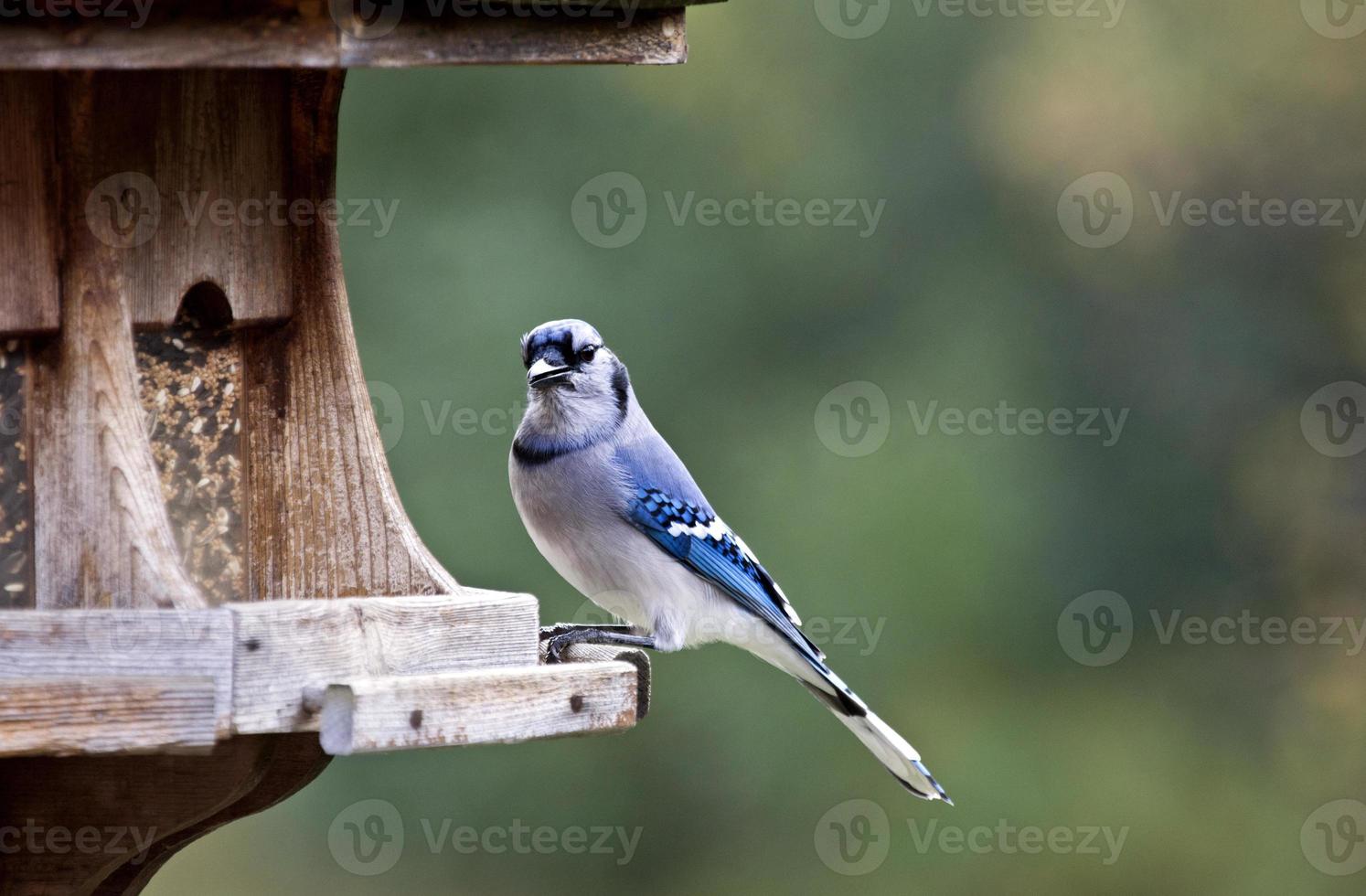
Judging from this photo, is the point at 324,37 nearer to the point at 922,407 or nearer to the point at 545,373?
the point at 545,373

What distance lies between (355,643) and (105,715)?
1.51 ft

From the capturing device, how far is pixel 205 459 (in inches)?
128

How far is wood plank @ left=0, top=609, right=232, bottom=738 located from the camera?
263 centimetres

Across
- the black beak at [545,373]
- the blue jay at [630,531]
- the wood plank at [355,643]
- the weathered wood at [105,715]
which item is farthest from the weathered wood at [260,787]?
the black beak at [545,373]

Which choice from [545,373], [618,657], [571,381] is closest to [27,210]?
[618,657]

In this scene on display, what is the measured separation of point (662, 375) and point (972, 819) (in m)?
2.31

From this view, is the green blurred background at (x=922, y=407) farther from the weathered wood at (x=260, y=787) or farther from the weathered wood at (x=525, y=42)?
the weathered wood at (x=525, y=42)

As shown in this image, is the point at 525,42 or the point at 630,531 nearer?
the point at 525,42

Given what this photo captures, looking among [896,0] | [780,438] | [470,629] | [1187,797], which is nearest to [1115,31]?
[896,0]

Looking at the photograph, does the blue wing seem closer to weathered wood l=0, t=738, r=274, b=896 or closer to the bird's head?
the bird's head

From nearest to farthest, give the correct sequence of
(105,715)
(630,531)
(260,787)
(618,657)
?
(105,715) < (260,787) < (618,657) < (630,531)

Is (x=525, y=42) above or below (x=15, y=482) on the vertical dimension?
above

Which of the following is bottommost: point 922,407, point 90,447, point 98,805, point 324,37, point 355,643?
point 98,805

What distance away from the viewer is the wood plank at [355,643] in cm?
271
